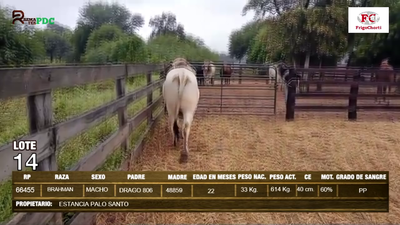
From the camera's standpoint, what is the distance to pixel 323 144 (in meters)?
1.57

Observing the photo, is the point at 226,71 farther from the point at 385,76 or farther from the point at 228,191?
the point at 228,191

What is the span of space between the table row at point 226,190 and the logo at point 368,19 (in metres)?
0.48

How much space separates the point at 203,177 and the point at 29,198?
476 mm

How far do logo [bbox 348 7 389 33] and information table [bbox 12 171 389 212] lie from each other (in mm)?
440

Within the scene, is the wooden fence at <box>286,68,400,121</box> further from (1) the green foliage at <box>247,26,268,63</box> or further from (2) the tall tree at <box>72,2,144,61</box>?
(2) the tall tree at <box>72,2,144,61</box>

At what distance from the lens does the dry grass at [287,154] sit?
1187 millimetres

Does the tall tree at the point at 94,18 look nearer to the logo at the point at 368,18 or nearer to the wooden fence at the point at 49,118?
the wooden fence at the point at 49,118

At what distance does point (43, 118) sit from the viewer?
2.99 feet

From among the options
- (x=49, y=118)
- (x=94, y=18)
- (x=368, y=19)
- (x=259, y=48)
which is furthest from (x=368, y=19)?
(x=49, y=118)

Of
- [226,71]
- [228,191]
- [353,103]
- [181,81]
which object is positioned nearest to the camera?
[228,191]

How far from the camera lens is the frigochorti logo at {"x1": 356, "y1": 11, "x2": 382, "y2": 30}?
3.59 ft

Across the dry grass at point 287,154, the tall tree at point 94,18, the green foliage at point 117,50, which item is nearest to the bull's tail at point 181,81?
the dry grass at point 287,154

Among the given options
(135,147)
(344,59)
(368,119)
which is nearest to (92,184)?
(135,147)

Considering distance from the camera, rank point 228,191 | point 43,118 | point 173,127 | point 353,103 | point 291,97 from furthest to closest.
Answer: point 291,97 < point 173,127 < point 353,103 < point 228,191 < point 43,118
